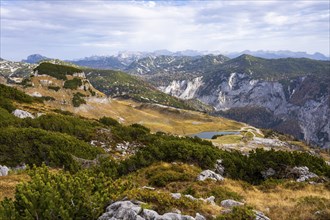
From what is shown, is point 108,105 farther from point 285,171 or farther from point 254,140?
point 285,171

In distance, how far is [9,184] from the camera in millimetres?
21484

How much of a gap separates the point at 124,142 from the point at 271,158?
1113 inches

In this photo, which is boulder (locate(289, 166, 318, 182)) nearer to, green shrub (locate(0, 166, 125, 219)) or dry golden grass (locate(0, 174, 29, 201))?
green shrub (locate(0, 166, 125, 219))

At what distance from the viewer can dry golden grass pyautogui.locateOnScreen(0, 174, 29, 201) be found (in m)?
19.2

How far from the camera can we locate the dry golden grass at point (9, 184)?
62.9 feet

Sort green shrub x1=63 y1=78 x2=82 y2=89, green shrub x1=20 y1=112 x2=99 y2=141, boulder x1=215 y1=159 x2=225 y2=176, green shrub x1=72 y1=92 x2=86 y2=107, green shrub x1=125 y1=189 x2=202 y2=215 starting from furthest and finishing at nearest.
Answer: green shrub x1=63 y1=78 x2=82 y2=89 → green shrub x1=72 y1=92 x2=86 y2=107 → green shrub x1=20 y1=112 x2=99 y2=141 → boulder x1=215 y1=159 x2=225 y2=176 → green shrub x1=125 y1=189 x2=202 y2=215

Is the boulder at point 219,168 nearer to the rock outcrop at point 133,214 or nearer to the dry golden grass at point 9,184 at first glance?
the dry golden grass at point 9,184

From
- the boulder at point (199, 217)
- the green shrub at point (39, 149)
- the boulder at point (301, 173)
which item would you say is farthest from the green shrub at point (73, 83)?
the boulder at point (199, 217)

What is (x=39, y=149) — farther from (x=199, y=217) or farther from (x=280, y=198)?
(x=199, y=217)

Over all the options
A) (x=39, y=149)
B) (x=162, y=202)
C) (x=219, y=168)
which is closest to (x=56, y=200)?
(x=162, y=202)

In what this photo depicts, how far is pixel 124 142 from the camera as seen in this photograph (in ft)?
177

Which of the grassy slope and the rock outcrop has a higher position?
the rock outcrop

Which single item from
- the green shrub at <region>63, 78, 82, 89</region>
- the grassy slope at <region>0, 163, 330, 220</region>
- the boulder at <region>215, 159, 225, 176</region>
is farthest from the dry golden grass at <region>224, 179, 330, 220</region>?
the green shrub at <region>63, 78, 82, 89</region>

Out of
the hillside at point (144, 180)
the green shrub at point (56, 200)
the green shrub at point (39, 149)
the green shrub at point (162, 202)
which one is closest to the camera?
the green shrub at point (56, 200)
